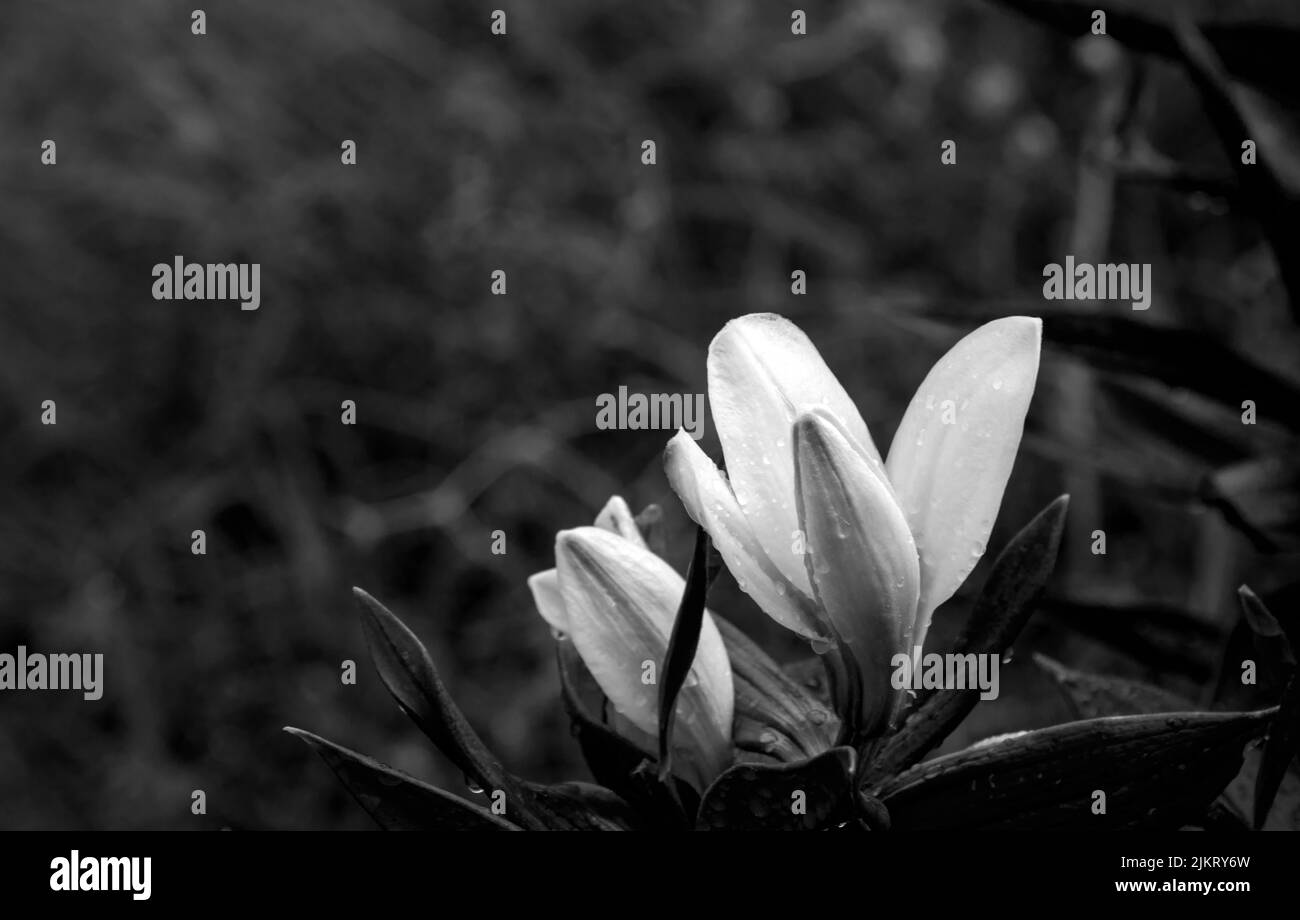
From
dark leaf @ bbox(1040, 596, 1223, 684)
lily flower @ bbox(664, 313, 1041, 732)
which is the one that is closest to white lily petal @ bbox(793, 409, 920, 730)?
lily flower @ bbox(664, 313, 1041, 732)

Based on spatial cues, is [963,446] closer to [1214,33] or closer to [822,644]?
[822,644]

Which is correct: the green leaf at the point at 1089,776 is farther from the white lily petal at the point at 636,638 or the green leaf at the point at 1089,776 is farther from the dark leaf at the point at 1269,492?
the dark leaf at the point at 1269,492

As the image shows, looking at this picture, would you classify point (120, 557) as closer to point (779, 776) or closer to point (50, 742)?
point (50, 742)

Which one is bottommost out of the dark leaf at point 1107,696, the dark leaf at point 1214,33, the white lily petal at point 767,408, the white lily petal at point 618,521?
the dark leaf at point 1107,696

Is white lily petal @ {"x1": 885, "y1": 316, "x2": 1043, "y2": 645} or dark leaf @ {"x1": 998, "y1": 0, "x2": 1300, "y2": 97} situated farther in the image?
dark leaf @ {"x1": 998, "y1": 0, "x2": 1300, "y2": 97}

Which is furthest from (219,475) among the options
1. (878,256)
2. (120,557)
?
(878,256)

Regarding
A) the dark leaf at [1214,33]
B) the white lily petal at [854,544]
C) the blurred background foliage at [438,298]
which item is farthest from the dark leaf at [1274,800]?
the blurred background foliage at [438,298]

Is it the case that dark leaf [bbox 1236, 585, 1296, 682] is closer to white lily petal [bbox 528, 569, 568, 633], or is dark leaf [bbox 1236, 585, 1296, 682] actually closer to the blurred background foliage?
white lily petal [bbox 528, 569, 568, 633]
